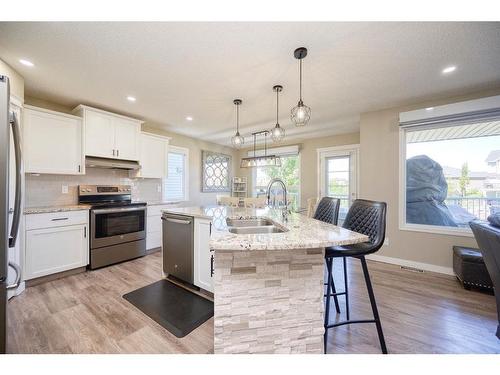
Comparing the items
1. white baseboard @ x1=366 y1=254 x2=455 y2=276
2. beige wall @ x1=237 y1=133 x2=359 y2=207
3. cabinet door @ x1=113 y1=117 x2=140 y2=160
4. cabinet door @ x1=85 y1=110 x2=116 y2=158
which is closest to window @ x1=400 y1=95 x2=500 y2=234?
white baseboard @ x1=366 y1=254 x2=455 y2=276

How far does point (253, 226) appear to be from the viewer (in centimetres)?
184

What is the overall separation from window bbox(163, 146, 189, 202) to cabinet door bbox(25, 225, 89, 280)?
6.02ft

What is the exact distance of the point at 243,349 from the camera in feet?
3.86

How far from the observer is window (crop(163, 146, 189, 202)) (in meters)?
4.49

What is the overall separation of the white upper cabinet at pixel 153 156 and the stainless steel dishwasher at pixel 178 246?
5.31ft

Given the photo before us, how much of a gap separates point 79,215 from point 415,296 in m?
4.29

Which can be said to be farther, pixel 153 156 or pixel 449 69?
pixel 153 156

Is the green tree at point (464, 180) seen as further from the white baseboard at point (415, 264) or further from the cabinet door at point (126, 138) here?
the cabinet door at point (126, 138)

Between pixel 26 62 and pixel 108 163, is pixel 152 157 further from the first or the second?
pixel 26 62

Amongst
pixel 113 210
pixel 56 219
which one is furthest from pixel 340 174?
pixel 56 219

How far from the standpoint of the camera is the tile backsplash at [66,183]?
2.77 metres

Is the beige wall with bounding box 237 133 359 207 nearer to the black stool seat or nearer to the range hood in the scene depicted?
the black stool seat

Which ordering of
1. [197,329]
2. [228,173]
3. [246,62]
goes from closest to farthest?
[197,329]
[246,62]
[228,173]

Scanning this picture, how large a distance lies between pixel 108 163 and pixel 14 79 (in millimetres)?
1303
